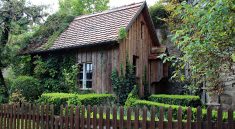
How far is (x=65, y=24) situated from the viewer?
19688 mm

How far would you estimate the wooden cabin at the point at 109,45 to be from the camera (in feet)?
52.2

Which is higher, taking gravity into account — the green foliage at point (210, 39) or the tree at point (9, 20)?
the tree at point (9, 20)

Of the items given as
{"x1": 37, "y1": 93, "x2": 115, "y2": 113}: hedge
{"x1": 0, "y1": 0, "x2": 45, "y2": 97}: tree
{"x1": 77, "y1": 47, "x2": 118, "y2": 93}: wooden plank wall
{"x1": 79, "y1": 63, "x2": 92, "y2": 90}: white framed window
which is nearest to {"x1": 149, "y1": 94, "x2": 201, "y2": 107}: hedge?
{"x1": 77, "y1": 47, "x2": 118, "y2": 93}: wooden plank wall

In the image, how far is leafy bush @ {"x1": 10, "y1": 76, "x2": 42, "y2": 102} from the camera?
15.9 m

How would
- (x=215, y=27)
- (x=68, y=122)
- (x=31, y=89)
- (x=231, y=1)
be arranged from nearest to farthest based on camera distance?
(x=231, y=1) → (x=215, y=27) → (x=68, y=122) → (x=31, y=89)

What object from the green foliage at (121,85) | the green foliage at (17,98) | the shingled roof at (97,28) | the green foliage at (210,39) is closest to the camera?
the green foliage at (210,39)

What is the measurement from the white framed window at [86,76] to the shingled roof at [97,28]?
141 centimetres

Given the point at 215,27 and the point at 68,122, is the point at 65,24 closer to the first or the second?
the point at 68,122

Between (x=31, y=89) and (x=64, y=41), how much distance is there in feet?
12.0

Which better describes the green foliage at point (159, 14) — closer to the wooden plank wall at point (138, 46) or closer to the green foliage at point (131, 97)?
the wooden plank wall at point (138, 46)

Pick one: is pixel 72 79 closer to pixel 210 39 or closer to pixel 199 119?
→ pixel 199 119

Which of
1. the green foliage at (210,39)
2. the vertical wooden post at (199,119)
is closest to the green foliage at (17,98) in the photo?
the green foliage at (210,39)

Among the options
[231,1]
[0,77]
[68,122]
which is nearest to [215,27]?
[231,1]

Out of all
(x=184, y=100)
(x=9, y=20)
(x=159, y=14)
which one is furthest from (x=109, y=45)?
(x=159, y=14)
